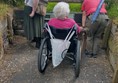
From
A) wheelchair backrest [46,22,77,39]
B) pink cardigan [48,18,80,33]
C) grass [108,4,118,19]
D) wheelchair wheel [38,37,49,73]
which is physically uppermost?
grass [108,4,118,19]

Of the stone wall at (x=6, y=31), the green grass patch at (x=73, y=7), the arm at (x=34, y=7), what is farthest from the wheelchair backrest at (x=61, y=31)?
the green grass patch at (x=73, y=7)

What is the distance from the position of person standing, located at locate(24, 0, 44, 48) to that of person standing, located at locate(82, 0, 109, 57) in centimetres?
96

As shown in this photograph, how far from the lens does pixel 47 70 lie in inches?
193

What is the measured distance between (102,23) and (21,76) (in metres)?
1.91

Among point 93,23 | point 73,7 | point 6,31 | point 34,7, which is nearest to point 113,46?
point 93,23

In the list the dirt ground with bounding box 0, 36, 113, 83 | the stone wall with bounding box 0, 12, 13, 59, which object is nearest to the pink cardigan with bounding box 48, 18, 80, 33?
the dirt ground with bounding box 0, 36, 113, 83

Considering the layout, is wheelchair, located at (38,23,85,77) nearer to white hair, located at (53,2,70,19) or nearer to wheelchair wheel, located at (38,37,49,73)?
wheelchair wheel, located at (38,37,49,73)

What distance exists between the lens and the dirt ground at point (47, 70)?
179 inches

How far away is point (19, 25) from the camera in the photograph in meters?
6.69

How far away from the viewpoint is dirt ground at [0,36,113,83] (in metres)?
4.54

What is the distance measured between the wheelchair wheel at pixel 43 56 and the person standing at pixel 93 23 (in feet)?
3.22

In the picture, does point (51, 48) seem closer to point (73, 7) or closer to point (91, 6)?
point (91, 6)

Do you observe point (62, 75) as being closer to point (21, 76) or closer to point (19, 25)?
point (21, 76)

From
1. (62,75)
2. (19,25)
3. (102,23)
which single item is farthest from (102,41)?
(19,25)
